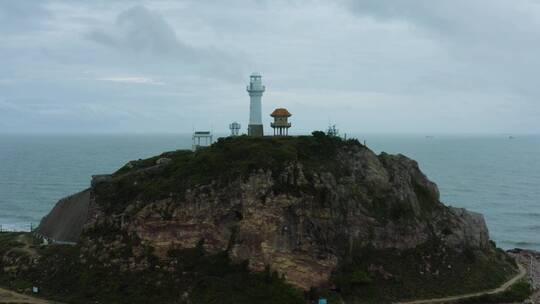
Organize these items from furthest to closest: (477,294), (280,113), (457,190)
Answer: (457,190), (280,113), (477,294)

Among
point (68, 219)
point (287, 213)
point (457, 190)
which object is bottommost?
point (457, 190)

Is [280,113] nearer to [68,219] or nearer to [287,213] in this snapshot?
[287,213]

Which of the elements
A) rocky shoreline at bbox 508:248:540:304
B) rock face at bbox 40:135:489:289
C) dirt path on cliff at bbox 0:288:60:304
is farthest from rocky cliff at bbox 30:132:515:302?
dirt path on cliff at bbox 0:288:60:304

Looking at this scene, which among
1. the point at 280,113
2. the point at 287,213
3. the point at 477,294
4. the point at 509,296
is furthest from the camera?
the point at 280,113

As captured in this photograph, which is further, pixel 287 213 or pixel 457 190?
pixel 457 190

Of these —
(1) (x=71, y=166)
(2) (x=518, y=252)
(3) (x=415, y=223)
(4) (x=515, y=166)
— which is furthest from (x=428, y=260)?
(4) (x=515, y=166)

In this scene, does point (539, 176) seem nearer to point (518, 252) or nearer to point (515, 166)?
point (515, 166)

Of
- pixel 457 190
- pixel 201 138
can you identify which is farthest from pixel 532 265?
pixel 457 190
